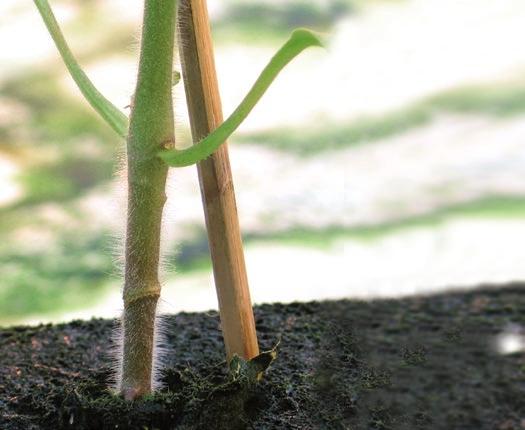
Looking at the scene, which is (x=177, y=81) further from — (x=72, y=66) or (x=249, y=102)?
(x=249, y=102)

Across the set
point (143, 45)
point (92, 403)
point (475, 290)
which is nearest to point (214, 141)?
point (143, 45)

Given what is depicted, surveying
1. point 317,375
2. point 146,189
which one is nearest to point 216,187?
point 146,189

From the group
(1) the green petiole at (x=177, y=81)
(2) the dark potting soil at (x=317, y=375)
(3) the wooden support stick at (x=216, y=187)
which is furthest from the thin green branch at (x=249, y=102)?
(2) the dark potting soil at (x=317, y=375)

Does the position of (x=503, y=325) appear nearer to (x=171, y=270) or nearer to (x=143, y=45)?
(x=171, y=270)

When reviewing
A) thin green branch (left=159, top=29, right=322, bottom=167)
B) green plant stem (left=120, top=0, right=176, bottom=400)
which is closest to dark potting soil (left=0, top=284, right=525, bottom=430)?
green plant stem (left=120, top=0, right=176, bottom=400)

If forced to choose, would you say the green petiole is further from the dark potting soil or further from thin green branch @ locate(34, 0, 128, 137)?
the dark potting soil

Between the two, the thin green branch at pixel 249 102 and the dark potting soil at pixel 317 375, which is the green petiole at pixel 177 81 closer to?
the thin green branch at pixel 249 102
